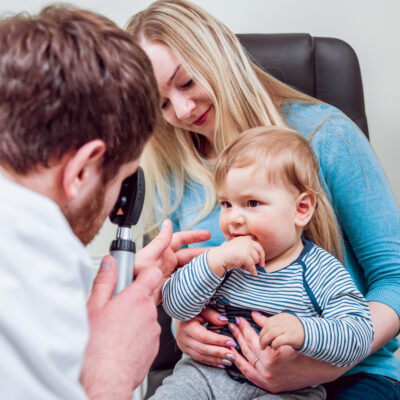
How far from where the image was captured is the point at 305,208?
1.08 meters

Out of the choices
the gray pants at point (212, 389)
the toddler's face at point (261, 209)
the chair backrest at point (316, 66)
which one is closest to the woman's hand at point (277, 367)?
the gray pants at point (212, 389)

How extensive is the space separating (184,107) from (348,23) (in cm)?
90

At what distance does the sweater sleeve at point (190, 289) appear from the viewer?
3.41ft

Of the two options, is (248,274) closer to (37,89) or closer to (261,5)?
(37,89)

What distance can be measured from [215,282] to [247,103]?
1.58 feet

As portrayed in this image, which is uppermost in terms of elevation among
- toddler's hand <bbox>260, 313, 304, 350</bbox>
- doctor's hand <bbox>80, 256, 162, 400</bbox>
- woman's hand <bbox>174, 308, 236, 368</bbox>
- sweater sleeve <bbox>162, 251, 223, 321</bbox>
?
doctor's hand <bbox>80, 256, 162, 400</bbox>

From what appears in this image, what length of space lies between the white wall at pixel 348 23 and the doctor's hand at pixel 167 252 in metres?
0.97

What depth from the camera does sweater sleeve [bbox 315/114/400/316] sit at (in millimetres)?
1203

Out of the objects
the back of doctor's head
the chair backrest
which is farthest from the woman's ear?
the chair backrest

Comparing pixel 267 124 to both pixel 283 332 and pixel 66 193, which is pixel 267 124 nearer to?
pixel 283 332

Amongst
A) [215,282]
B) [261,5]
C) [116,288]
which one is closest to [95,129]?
[116,288]

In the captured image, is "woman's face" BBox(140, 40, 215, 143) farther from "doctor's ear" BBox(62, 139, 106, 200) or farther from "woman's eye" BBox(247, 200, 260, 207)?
"doctor's ear" BBox(62, 139, 106, 200)

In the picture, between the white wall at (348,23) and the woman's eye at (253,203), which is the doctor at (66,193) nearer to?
Result: the woman's eye at (253,203)

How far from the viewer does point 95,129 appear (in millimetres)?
734
